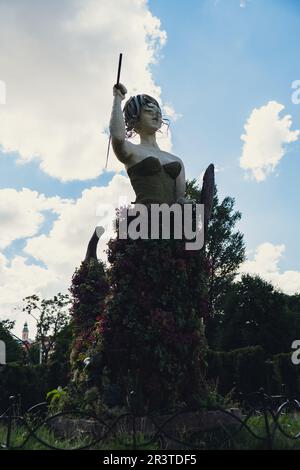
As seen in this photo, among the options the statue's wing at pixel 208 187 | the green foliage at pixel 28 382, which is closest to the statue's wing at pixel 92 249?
the statue's wing at pixel 208 187

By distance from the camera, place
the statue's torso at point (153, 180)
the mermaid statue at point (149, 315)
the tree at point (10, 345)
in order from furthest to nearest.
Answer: the tree at point (10, 345) → the statue's torso at point (153, 180) → the mermaid statue at point (149, 315)

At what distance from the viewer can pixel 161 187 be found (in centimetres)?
668

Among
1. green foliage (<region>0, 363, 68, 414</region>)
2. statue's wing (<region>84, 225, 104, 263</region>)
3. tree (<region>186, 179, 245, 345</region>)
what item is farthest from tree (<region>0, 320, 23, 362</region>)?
statue's wing (<region>84, 225, 104, 263</region>)

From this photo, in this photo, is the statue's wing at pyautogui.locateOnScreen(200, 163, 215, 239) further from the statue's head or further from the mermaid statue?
the statue's head

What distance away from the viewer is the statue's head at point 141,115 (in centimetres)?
728

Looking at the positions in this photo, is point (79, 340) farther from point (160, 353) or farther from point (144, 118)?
point (144, 118)

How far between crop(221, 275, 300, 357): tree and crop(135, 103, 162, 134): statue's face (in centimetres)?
1459

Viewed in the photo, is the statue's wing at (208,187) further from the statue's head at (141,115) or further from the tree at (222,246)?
the tree at (222,246)

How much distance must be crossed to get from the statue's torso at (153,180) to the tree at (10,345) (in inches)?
1195

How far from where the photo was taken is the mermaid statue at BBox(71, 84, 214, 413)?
216 inches

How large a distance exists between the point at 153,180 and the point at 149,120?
46.9 inches
